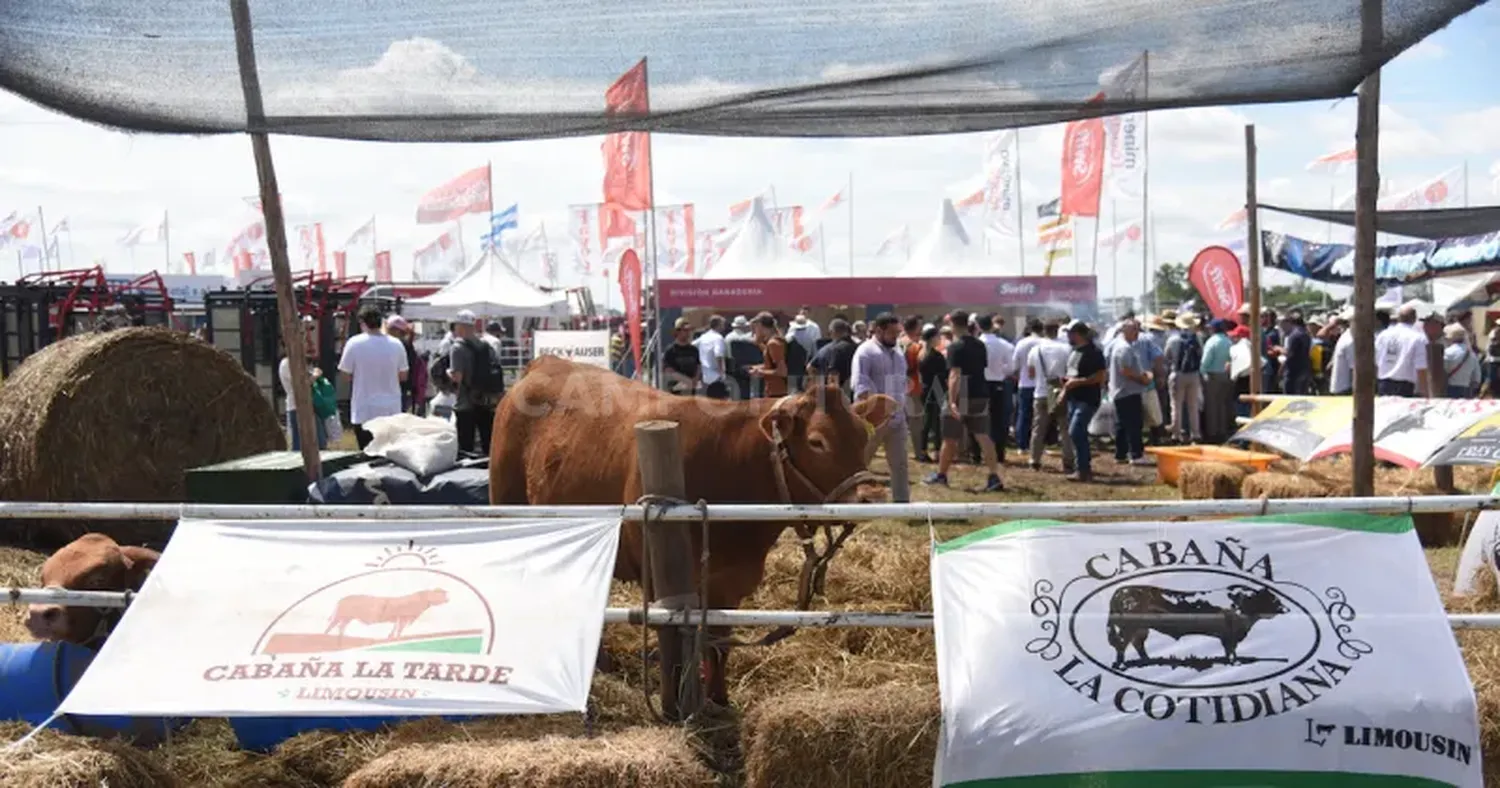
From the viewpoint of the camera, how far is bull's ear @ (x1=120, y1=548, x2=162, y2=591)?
15.1 feet

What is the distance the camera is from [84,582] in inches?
178

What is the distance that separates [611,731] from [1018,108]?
2.49 meters

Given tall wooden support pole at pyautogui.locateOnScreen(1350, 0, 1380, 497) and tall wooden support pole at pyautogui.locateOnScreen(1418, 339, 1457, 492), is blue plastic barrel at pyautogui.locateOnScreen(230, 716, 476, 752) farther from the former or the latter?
tall wooden support pole at pyautogui.locateOnScreen(1418, 339, 1457, 492)

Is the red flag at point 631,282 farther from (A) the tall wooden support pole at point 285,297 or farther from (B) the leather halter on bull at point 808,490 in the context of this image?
(B) the leather halter on bull at point 808,490

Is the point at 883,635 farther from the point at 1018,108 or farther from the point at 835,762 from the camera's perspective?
the point at 1018,108

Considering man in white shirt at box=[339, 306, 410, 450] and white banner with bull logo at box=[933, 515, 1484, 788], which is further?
man in white shirt at box=[339, 306, 410, 450]

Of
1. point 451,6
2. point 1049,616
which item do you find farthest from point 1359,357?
point 451,6

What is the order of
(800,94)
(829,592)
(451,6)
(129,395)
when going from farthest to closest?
(129,395)
(829,592)
(800,94)
(451,6)

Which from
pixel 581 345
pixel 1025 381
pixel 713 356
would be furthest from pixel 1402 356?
pixel 581 345

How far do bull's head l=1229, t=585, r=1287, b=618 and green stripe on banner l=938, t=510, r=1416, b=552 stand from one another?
0.84ft

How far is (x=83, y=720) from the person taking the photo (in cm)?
392

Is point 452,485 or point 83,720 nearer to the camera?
point 83,720

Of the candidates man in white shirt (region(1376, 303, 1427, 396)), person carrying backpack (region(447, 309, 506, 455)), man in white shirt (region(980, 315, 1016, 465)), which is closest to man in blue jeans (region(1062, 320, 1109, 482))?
man in white shirt (region(980, 315, 1016, 465))

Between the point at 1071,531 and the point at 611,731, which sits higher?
the point at 1071,531
